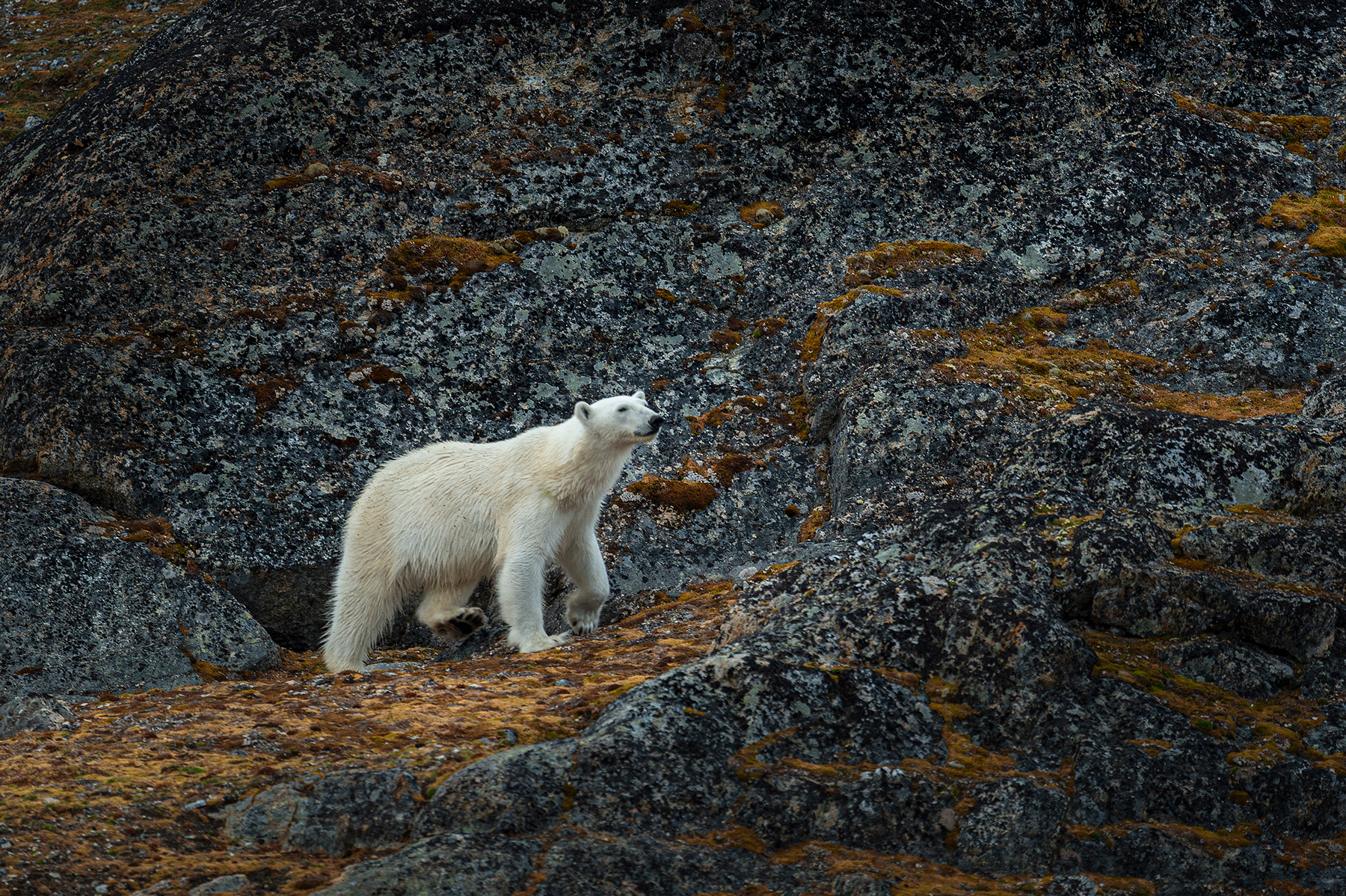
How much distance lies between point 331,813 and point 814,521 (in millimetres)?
6821

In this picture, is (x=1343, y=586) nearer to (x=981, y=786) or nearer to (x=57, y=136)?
(x=981, y=786)

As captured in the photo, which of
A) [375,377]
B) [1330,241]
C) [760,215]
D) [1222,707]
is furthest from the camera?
[760,215]

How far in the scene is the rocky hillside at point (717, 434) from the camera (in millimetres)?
5676

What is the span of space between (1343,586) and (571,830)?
205 inches

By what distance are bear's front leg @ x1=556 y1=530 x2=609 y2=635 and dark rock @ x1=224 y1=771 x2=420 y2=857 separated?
15.6 ft

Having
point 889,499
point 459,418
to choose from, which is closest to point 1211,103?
point 889,499

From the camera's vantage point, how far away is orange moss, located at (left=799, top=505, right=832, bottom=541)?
11.3 meters

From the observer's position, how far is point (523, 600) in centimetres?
1013

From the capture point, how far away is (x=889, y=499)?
1036cm

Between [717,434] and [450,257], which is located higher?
[450,257]

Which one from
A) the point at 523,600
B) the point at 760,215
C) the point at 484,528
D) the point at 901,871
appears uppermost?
the point at 760,215

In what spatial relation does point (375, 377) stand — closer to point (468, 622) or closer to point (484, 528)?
point (484, 528)

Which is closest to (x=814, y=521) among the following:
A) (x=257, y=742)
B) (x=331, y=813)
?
(x=257, y=742)

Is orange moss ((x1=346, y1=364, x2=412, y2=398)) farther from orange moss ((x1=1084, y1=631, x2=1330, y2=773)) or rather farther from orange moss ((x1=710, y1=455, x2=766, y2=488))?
orange moss ((x1=1084, y1=631, x2=1330, y2=773))
